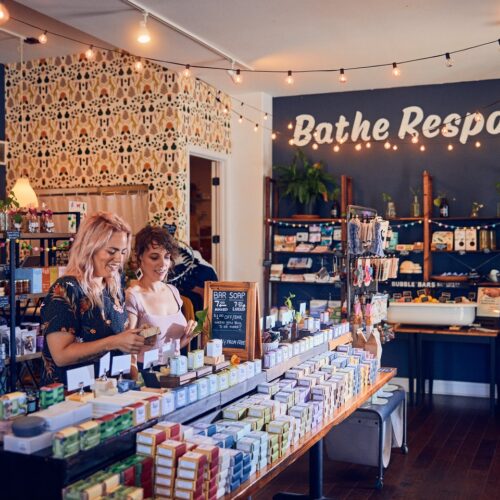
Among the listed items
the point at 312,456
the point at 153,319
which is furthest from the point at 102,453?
the point at 312,456

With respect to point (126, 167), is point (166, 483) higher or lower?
lower

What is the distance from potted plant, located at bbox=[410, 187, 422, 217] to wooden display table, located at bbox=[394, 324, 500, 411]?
122 cm

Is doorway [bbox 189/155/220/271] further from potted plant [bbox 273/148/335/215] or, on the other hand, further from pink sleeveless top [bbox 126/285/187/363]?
pink sleeveless top [bbox 126/285/187/363]

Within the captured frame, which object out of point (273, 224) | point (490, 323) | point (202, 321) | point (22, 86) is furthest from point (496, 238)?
point (22, 86)

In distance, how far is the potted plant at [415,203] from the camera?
7.46 meters

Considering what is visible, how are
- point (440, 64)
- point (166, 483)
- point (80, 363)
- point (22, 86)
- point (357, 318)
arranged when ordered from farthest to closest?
point (22, 86) → point (440, 64) → point (357, 318) → point (80, 363) → point (166, 483)

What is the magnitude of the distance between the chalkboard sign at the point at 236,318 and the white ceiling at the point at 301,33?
2.51 metres

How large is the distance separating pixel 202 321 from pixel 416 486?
2.33 metres

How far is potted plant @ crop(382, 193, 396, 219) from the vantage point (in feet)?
24.7

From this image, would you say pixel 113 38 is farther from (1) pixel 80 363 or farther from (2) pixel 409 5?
(1) pixel 80 363

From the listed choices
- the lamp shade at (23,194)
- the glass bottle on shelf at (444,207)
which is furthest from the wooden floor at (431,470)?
the lamp shade at (23,194)

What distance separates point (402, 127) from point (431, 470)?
4044mm

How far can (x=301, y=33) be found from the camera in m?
5.69

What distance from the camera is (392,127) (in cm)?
777
